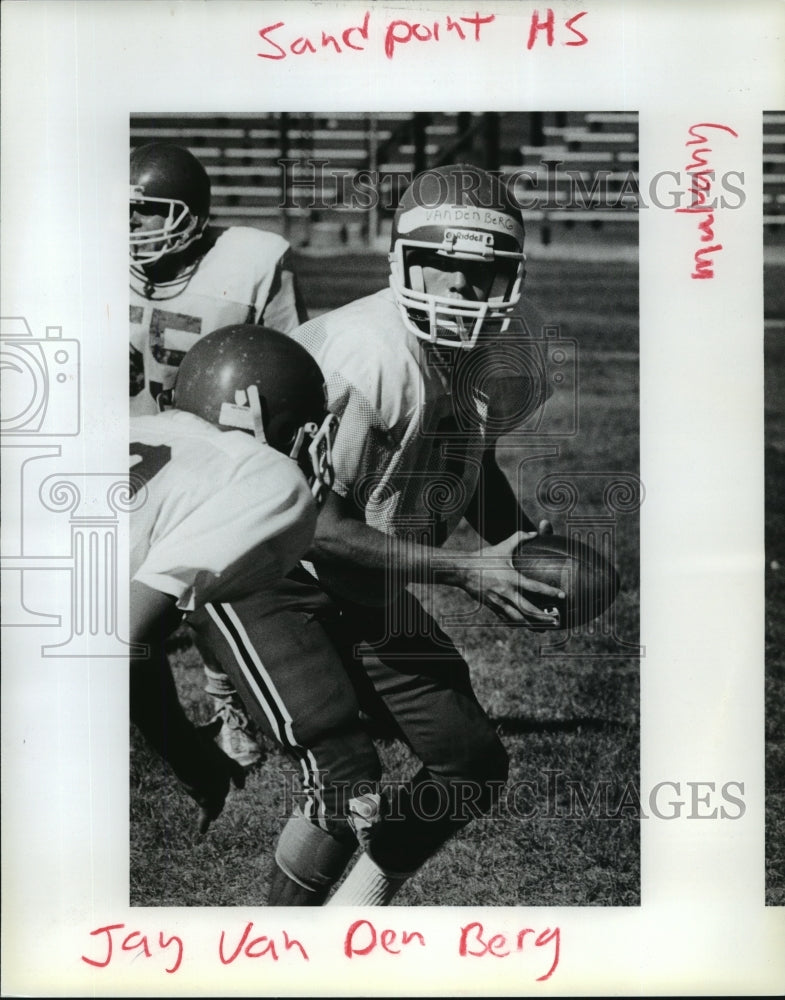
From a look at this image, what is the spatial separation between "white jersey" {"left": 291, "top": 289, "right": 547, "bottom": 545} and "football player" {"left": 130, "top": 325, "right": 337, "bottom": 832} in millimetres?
48

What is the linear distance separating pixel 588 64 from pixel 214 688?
1309 mm

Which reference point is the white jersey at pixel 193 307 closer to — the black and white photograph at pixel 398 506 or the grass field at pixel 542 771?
the black and white photograph at pixel 398 506

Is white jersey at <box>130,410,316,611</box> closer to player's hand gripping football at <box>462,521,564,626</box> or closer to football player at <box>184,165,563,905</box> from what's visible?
football player at <box>184,165,563,905</box>

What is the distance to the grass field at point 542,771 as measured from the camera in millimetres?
2371

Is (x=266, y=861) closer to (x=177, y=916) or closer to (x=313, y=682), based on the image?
(x=177, y=916)

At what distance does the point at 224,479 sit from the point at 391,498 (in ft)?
0.99

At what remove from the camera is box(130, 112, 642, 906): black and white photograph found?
2.33 metres

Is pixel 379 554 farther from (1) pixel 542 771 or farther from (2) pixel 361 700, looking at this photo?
Result: (1) pixel 542 771

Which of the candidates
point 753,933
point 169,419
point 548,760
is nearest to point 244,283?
point 169,419

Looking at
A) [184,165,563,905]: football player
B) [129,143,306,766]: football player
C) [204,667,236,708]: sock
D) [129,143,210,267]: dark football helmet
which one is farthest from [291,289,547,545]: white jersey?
[204,667,236,708]: sock

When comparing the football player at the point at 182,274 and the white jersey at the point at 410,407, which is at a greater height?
the football player at the point at 182,274

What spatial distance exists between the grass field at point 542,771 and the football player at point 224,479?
0.58ft

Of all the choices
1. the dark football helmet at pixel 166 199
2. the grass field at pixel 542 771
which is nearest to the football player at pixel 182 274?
the dark football helmet at pixel 166 199

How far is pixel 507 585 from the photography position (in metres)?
2.36
